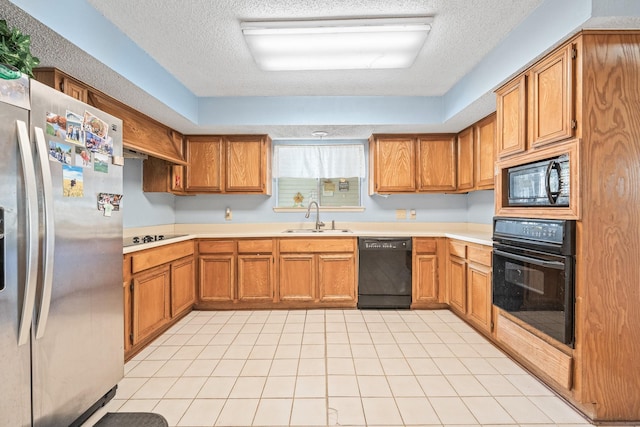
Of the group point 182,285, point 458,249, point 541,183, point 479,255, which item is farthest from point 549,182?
point 182,285

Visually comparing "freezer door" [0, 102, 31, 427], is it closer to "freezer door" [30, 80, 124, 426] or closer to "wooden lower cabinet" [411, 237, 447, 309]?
"freezer door" [30, 80, 124, 426]

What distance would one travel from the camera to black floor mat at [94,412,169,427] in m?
1.72

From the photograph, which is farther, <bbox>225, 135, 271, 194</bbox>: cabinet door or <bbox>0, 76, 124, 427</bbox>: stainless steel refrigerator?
<bbox>225, 135, 271, 194</bbox>: cabinet door

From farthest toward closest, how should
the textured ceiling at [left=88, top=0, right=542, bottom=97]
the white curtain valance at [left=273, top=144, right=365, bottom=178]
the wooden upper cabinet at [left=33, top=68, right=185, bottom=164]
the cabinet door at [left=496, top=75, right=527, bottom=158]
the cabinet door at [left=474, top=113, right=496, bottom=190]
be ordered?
the white curtain valance at [left=273, top=144, right=365, bottom=178]
the cabinet door at [left=474, top=113, right=496, bottom=190]
the cabinet door at [left=496, top=75, right=527, bottom=158]
the wooden upper cabinet at [left=33, top=68, right=185, bottom=164]
the textured ceiling at [left=88, top=0, right=542, bottom=97]

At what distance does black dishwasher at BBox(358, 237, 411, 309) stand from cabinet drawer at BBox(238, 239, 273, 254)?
1.11 meters

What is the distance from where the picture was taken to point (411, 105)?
3463 mm

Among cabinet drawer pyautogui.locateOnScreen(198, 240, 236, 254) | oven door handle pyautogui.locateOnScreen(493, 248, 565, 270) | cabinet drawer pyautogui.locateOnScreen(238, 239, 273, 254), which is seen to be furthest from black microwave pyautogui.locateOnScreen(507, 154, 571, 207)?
cabinet drawer pyautogui.locateOnScreen(198, 240, 236, 254)

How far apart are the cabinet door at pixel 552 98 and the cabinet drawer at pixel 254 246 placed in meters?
2.70

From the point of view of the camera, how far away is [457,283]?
3379 millimetres

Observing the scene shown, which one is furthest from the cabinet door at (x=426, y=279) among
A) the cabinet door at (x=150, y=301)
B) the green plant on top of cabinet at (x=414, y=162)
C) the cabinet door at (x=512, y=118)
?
the cabinet door at (x=150, y=301)

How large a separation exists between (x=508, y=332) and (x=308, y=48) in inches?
102

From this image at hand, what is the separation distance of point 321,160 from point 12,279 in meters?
3.39

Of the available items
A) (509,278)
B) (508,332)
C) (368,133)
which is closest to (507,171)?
(509,278)

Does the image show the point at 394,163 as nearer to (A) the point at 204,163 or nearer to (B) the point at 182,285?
(A) the point at 204,163
